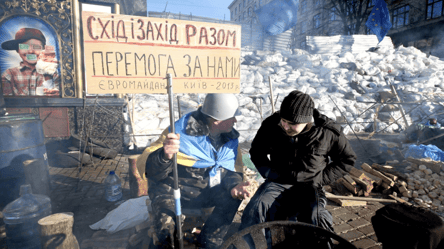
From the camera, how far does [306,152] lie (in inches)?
96.3

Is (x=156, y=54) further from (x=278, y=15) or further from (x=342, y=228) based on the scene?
(x=278, y=15)

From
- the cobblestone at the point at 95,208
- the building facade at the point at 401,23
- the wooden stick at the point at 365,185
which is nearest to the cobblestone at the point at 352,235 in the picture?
the cobblestone at the point at 95,208

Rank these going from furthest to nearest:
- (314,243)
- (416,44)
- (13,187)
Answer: (416,44)
(13,187)
(314,243)

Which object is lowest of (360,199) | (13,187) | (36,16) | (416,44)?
(360,199)

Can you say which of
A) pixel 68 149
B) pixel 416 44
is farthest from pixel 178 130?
pixel 416 44

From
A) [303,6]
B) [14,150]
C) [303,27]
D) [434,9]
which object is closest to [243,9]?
[303,6]

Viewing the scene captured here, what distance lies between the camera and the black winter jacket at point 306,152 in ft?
7.99

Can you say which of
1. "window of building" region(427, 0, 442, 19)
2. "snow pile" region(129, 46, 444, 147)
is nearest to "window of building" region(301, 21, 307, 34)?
"window of building" region(427, 0, 442, 19)

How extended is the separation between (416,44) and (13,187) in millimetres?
28632

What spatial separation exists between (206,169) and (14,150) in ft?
11.5

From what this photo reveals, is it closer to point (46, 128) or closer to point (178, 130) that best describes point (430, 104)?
point (178, 130)

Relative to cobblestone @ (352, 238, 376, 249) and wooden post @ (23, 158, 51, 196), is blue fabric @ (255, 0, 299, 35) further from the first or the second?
wooden post @ (23, 158, 51, 196)

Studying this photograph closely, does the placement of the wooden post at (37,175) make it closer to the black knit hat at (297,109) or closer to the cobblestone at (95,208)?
the cobblestone at (95,208)

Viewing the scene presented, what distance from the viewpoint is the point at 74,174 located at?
548 cm
